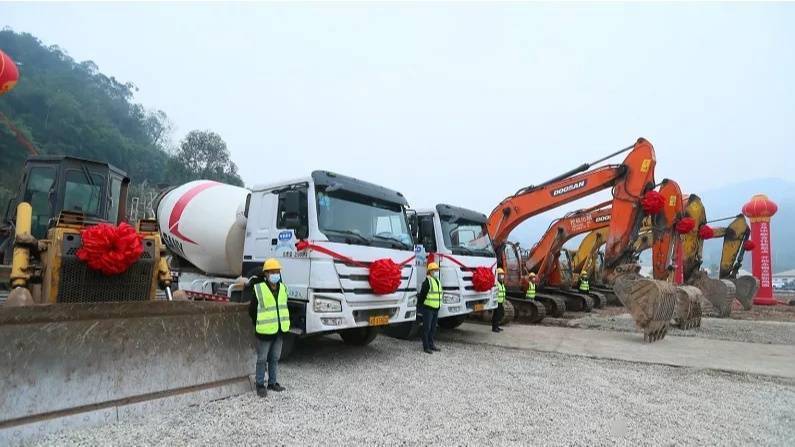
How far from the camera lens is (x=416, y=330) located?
9680mm

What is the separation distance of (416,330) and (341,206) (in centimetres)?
382

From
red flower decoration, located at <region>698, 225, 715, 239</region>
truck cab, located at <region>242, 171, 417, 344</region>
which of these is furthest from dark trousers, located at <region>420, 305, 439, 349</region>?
red flower decoration, located at <region>698, 225, 715, 239</region>

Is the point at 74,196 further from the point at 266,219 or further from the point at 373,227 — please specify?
the point at 373,227

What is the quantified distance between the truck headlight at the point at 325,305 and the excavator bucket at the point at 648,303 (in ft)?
22.4

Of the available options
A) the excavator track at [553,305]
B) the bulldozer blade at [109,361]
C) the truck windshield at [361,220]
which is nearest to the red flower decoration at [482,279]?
the truck windshield at [361,220]

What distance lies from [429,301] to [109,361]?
5.13 meters

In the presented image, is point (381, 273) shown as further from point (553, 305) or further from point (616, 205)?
point (553, 305)

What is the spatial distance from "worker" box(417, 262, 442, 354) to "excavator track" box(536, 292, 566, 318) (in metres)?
6.92

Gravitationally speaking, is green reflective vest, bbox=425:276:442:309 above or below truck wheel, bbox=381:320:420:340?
above

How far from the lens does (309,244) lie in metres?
6.41

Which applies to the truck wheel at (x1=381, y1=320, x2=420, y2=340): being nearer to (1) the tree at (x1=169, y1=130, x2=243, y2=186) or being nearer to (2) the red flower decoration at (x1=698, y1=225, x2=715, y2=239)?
(2) the red flower decoration at (x1=698, y1=225, x2=715, y2=239)

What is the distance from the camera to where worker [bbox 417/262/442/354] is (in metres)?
8.31

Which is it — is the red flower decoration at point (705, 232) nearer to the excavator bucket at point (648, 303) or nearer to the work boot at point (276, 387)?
the excavator bucket at point (648, 303)

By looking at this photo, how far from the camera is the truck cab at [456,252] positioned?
29.2 ft
